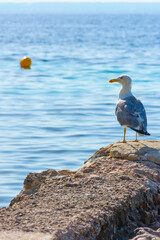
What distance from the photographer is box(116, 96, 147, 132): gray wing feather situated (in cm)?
730

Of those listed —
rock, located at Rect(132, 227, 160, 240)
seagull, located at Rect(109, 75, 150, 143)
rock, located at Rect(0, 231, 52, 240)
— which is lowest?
rock, located at Rect(132, 227, 160, 240)

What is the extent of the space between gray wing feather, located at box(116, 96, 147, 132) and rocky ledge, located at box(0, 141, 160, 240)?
0.79 metres

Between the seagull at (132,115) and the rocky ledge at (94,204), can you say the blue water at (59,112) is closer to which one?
the seagull at (132,115)

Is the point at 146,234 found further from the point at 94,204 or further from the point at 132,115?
the point at 132,115

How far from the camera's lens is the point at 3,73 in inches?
876

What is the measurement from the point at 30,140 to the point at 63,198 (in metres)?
5.13

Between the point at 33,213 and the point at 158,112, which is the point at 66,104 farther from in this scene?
the point at 33,213

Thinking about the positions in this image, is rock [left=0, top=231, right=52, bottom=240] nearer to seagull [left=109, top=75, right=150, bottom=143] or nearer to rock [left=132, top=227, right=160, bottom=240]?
rock [left=132, top=227, right=160, bottom=240]

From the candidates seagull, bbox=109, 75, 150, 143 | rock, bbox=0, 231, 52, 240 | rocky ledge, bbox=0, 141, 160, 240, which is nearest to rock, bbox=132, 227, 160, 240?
rocky ledge, bbox=0, 141, 160, 240

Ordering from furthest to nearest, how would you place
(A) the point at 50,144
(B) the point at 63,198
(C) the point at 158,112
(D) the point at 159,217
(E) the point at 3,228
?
(C) the point at 158,112
(A) the point at 50,144
(D) the point at 159,217
(B) the point at 63,198
(E) the point at 3,228

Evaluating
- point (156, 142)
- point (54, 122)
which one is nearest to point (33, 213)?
point (156, 142)

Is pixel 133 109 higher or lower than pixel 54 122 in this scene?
higher

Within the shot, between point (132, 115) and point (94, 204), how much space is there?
273cm

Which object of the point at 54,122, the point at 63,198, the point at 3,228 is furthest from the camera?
the point at 54,122
